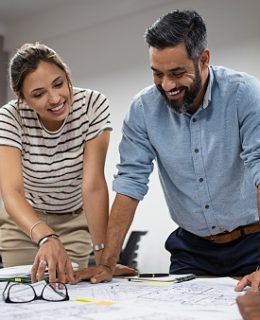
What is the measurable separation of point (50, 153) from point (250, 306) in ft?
3.70

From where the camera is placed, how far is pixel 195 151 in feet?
5.47

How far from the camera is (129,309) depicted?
1.05 metres

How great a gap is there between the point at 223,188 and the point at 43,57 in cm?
73

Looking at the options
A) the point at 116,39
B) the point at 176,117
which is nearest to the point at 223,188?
the point at 176,117

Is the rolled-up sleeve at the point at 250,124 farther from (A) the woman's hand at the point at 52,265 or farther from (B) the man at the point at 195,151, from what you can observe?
(A) the woman's hand at the point at 52,265

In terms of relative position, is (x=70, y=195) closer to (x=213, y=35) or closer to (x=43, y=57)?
(x=43, y=57)

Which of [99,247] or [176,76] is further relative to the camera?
[99,247]

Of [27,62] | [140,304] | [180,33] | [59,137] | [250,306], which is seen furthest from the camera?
[59,137]

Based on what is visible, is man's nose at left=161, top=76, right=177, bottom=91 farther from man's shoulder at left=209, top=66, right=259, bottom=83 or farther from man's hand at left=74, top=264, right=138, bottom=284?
man's hand at left=74, top=264, right=138, bottom=284

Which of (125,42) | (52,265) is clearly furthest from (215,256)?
(125,42)

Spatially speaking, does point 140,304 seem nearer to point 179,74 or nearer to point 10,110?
point 179,74

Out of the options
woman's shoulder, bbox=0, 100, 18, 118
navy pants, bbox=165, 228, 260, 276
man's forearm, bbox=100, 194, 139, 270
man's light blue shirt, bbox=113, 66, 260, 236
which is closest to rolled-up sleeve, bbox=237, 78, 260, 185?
man's light blue shirt, bbox=113, 66, 260, 236

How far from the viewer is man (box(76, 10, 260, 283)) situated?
158cm

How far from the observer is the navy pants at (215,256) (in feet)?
5.48
